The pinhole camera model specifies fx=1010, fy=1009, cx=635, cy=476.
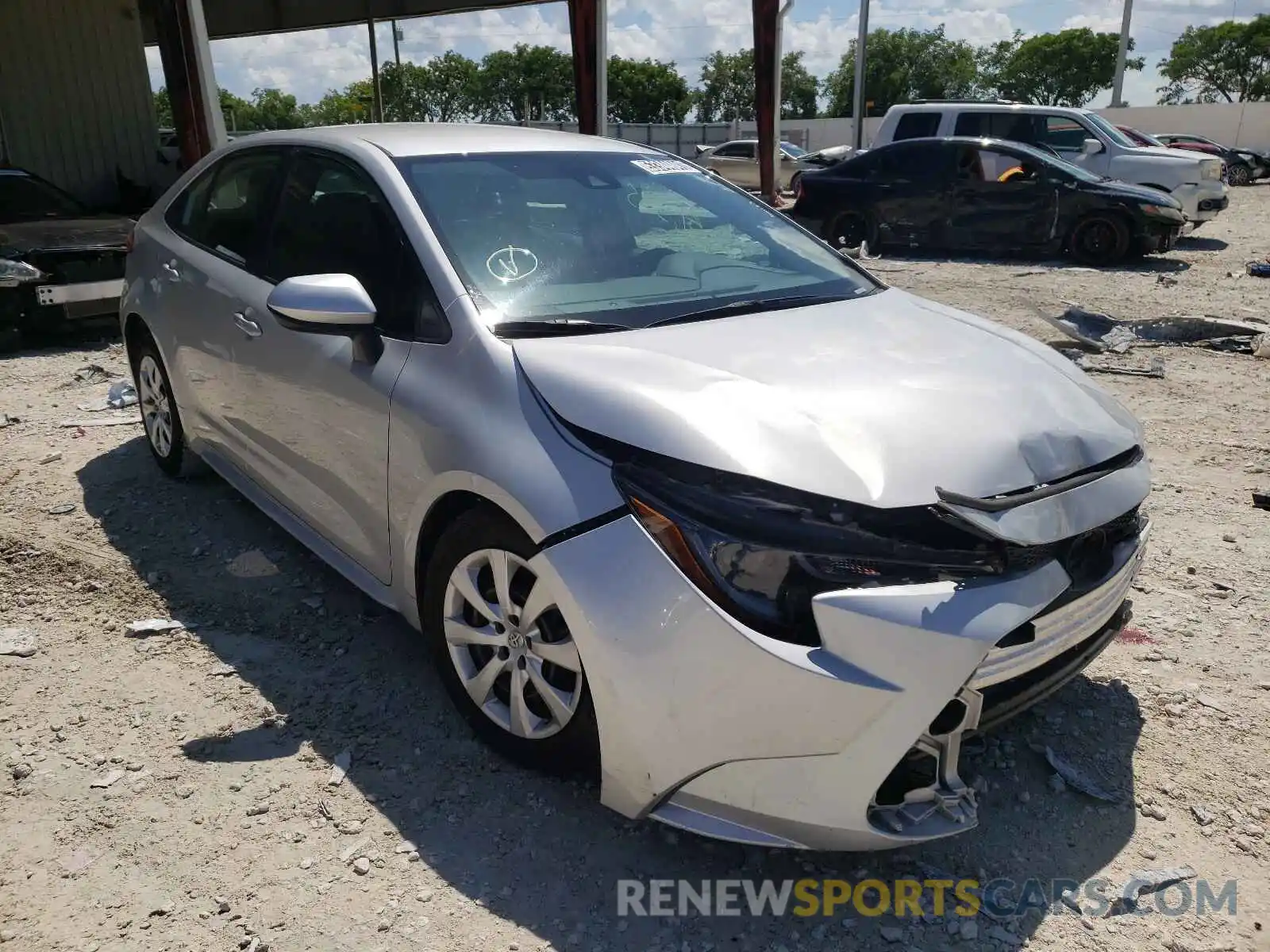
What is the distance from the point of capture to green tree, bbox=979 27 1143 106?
267 feet

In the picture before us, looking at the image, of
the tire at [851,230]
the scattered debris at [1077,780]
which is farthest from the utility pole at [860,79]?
the scattered debris at [1077,780]

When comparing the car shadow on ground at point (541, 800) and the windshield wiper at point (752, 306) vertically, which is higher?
the windshield wiper at point (752, 306)

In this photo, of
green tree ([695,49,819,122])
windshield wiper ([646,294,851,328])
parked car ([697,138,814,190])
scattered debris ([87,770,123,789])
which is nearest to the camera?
scattered debris ([87,770,123,789])

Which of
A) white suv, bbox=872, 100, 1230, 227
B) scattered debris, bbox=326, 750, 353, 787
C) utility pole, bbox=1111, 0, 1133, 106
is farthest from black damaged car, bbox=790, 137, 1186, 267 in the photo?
utility pole, bbox=1111, 0, 1133, 106

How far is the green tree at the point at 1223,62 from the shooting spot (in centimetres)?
7206

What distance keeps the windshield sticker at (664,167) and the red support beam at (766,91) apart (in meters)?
13.2

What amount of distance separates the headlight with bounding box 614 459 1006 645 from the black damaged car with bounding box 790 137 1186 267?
37.2 feet

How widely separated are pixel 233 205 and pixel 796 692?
125 inches

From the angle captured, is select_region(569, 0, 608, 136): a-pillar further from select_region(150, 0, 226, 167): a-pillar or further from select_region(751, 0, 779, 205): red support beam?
select_region(150, 0, 226, 167): a-pillar

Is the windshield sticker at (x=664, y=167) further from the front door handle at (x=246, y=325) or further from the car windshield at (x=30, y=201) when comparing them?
the car windshield at (x=30, y=201)

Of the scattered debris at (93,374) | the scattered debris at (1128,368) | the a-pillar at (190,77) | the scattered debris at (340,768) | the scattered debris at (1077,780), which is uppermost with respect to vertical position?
the a-pillar at (190,77)

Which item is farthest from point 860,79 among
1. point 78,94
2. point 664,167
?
point 664,167

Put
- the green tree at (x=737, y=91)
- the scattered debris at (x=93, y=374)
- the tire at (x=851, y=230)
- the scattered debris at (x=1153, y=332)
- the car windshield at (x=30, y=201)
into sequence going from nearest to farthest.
Answer: the scattered debris at (x=93, y=374), the scattered debris at (x=1153, y=332), the car windshield at (x=30, y=201), the tire at (x=851, y=230), the green tree at (x=737, y=91)

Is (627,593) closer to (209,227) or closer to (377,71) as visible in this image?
(209,227)
